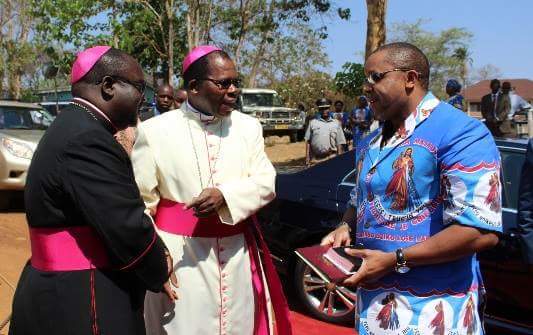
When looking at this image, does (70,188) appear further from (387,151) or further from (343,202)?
(343,202)

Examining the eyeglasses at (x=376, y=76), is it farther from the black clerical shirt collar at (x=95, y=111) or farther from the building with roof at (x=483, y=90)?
the building with roof at (x=483, y=90)

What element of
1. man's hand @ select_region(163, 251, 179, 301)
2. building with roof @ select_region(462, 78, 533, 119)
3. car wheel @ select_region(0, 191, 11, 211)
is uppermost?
man's hand @ select_region(163, 251, 179, 301)

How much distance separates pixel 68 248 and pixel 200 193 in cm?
96

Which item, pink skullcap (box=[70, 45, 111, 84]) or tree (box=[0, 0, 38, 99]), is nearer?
pink skullcap (box=[70, 45, 111, 84])

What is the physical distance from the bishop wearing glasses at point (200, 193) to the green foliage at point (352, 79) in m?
13.7

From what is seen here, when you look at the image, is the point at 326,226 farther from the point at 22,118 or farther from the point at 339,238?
the point at 22,118

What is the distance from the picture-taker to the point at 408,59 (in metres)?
2.28

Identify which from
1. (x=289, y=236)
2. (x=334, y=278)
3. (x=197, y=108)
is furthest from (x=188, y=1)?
(x=334, y=278)

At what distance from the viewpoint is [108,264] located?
226cm

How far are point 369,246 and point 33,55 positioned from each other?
37.0 m

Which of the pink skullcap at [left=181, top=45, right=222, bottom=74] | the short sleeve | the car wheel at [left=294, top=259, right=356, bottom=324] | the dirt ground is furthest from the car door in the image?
the dirt ground

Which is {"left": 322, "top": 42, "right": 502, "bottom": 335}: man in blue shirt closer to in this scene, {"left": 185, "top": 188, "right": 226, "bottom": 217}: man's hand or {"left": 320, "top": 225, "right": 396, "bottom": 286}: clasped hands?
{"left": 320, "top": 225, "right": 396, "bottom": 286}: clasped hands

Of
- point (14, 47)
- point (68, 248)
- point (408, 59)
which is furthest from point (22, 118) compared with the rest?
point (14, 47)

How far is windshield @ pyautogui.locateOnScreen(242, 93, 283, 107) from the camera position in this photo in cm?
2358
